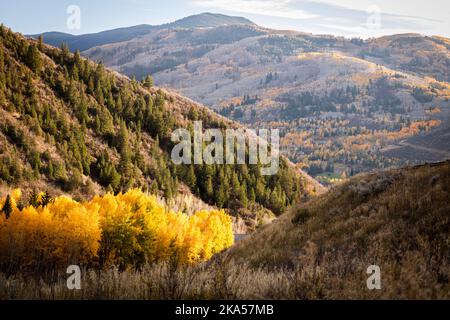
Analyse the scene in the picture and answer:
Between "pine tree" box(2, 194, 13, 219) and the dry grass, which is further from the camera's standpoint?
"pine tree" box(2, 194, 13, 219)

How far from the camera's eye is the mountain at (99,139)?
8925 cm

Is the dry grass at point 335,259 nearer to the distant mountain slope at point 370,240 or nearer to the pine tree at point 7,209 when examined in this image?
the distant mountain slope at point 370,240

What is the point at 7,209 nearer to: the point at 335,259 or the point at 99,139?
the point at 99,139

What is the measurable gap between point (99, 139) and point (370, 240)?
110 meters

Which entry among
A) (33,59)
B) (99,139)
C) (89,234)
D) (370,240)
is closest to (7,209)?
(89,234)

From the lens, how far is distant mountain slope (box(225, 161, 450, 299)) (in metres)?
7.51

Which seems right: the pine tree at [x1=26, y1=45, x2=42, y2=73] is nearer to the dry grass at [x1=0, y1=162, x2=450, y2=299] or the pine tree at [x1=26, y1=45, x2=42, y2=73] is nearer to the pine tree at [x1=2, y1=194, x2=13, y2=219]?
the pine tree at [x1=2, y1=194, x2=13, y2=219]

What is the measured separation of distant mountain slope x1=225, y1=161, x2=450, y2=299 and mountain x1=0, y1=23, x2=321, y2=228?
257 ft

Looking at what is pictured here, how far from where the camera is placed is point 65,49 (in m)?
134

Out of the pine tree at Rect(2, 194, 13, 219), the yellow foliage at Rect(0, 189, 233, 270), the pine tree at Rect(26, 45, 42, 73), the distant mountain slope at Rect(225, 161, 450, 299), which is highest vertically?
the pine tree at Rect(26, 45, 42, 73)

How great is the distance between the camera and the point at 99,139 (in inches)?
4478

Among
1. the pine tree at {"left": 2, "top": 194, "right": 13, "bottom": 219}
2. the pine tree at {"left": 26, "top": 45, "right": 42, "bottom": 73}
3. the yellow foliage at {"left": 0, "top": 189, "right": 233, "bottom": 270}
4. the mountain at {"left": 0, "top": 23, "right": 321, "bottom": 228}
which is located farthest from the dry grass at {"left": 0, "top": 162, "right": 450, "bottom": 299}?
the pine tree at {"left": 26, "top": 45, "right": 42, "bottom": 73}

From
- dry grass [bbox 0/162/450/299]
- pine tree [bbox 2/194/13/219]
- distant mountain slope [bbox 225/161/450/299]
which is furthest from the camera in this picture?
pine tree [bbox 2/194/13/219]
